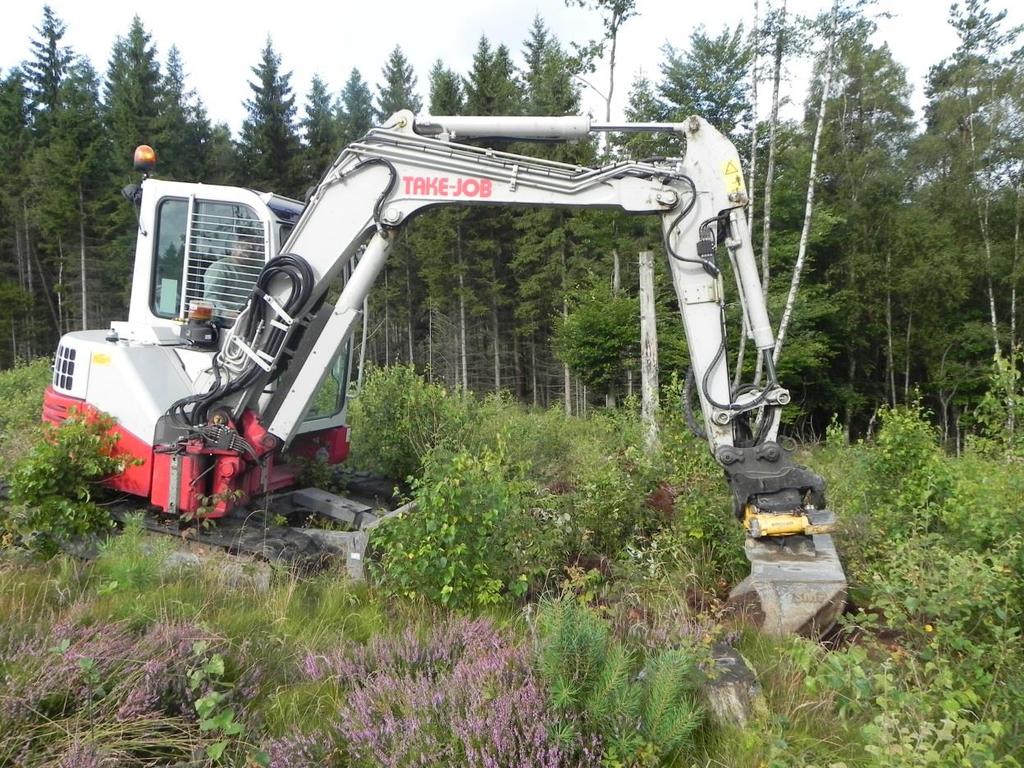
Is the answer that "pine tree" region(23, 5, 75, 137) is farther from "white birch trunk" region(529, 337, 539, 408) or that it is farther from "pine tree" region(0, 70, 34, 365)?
"white birch trunk" region(529, 337, 539, 408)

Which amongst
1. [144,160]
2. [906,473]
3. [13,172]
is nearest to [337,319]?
[144,160]

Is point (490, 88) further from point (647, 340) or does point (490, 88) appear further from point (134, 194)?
point (134, 194)

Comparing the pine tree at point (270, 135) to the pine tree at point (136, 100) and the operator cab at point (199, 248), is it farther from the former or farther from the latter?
the operator cab at point (199, 248)

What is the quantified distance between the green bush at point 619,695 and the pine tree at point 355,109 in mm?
33664

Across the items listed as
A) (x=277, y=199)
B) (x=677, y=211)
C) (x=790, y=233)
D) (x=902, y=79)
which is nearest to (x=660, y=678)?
(x=677, y=211)

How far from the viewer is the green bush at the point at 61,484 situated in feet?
15.1

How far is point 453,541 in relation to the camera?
377 centimetres

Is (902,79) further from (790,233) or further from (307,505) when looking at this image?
(307,505)

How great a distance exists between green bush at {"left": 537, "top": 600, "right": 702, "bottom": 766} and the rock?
10 cm

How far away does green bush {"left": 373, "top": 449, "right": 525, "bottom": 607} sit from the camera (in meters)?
3.74

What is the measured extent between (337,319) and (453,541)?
2.06 meters

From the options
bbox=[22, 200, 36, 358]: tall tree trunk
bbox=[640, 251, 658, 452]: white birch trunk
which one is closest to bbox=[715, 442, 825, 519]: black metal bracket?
bbox=[640, 251, 658, 452]: white birch trunk

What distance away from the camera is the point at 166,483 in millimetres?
4965

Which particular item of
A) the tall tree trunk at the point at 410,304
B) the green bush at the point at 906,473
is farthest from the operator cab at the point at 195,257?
the tall tree trunk at the point at 410,304
